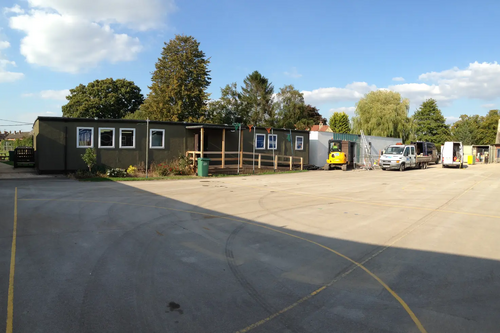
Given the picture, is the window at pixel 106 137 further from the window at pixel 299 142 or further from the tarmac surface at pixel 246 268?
the window at pixel 299 142

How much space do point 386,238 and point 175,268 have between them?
15.2ft

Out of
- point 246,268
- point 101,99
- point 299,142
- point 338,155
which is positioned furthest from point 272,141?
point 101,99

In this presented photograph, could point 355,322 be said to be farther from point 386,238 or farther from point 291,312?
point 386,238

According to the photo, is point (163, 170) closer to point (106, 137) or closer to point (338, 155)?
point (106, 137)

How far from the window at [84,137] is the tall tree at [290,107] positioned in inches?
1552

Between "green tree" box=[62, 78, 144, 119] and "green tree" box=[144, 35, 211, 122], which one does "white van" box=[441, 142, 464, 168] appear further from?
"green tree" box=[62, 78, 144, 119]

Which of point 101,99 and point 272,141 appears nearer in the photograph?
point 272,141

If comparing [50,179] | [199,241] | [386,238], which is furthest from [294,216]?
[50,179]

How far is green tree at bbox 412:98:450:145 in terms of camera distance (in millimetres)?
65750

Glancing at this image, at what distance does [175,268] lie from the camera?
5.55 meters

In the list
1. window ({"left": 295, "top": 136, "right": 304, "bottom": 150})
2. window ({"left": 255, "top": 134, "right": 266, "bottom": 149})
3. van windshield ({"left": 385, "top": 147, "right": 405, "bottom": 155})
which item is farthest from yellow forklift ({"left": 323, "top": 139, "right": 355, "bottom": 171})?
window ({"left": 255, "top": 134, "right": 266, "bottom": 149})

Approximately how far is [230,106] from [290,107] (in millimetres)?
9872

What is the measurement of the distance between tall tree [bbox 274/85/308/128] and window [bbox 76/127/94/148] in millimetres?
39428

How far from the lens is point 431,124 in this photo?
6644 cm
